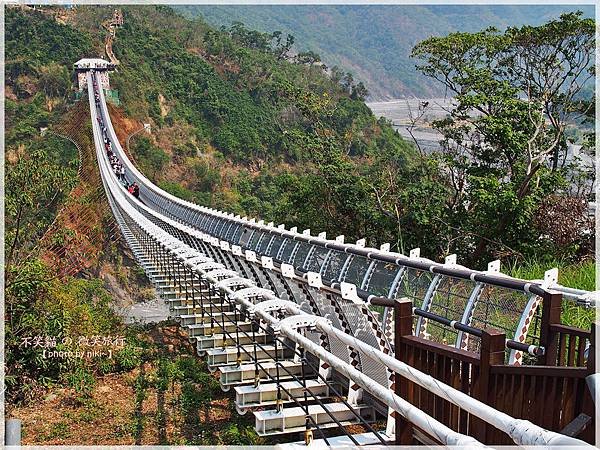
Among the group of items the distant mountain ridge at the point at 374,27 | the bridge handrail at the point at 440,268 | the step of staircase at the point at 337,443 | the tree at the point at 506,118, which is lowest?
the step of staircase at the point at 337,443

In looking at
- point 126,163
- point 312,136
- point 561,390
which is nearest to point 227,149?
point 126,163

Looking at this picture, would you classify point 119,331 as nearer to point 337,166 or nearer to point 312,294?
point 312,294

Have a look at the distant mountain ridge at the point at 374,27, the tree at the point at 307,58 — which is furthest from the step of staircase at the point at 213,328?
the distant mountain ridge at the point at 374,27

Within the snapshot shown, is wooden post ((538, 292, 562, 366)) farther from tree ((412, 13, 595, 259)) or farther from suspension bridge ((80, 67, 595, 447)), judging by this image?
tree ((412, 13, 595, 259))

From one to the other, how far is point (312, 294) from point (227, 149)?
37.1 meters

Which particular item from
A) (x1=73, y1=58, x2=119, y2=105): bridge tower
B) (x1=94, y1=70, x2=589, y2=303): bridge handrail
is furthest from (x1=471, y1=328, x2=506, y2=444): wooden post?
(x1=73, y1=58, x2=119, y2=105): bridge tower

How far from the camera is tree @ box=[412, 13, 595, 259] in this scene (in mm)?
11617

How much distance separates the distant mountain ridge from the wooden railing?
96.8 meters

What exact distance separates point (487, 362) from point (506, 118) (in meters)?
10.6

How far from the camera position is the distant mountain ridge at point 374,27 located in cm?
10812

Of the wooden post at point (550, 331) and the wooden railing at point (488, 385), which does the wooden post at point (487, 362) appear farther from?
the wooden post at point (550, 331)

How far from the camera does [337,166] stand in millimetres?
→ 16078

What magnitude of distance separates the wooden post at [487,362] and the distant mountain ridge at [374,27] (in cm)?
9707

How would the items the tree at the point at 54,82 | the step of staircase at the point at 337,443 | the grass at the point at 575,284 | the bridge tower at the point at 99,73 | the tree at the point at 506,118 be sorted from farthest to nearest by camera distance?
the tree at the point at 54,82
the bridge tower at the point at 99,73
the tree at the point at 506,118
the grass at the point at 575,284
the step of staircase at the point at 337,443
